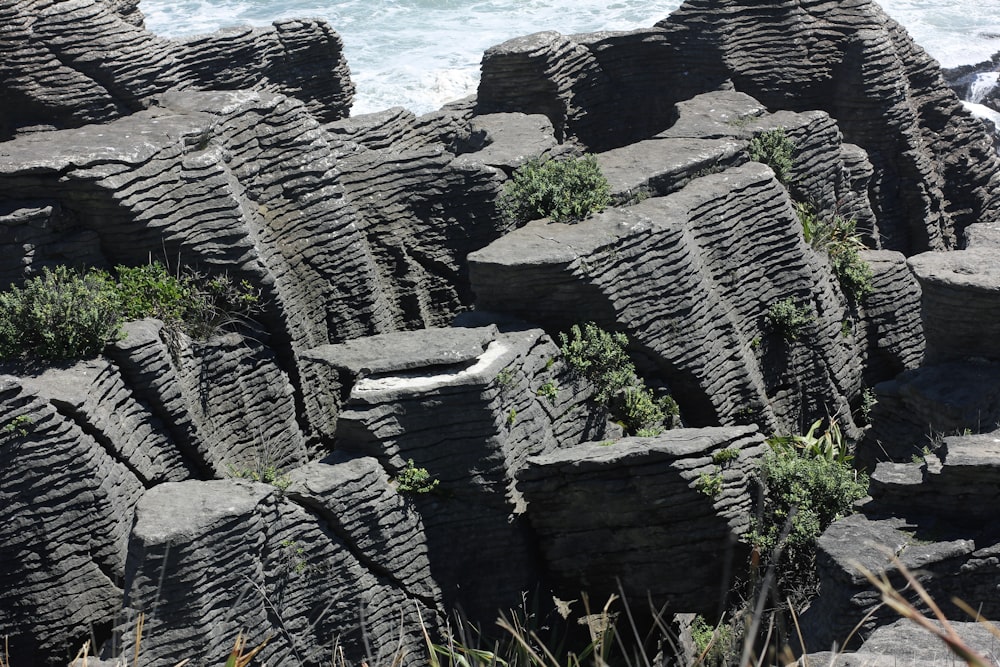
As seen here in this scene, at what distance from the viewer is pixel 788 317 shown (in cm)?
1462

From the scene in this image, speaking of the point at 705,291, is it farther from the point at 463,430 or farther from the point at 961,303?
the point at 463,430

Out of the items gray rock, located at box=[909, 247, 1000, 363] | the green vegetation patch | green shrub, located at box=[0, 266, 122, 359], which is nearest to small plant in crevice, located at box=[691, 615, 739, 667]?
gray rock, located at box=[909, 247, 1000, 363]

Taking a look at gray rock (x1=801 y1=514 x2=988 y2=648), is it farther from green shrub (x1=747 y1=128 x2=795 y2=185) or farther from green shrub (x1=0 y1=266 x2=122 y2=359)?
green shrub (x1=0 y1=266 x2=122 y2=359)

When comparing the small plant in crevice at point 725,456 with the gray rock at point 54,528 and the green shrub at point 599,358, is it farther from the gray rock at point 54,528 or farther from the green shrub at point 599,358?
the gray rock at point 54,528

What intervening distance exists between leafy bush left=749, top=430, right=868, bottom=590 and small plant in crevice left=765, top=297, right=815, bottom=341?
3.06 metres

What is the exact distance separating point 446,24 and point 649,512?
29802 mm

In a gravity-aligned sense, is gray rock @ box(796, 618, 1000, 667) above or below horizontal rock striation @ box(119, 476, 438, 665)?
above

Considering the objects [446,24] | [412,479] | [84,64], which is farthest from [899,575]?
[446,24]

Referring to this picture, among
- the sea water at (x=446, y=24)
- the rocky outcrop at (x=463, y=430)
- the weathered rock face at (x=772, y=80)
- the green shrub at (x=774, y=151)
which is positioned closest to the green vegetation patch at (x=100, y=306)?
the rocky outcrop at (x=463, y=430)

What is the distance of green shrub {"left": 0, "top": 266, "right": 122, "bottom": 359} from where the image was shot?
11172 mm

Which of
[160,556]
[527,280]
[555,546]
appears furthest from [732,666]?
[527,280]

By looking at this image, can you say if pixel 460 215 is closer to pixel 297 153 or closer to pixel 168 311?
Result: pixel 297 153

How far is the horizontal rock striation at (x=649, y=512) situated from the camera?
11.3 meters

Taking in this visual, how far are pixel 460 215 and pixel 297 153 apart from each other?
207 cm
